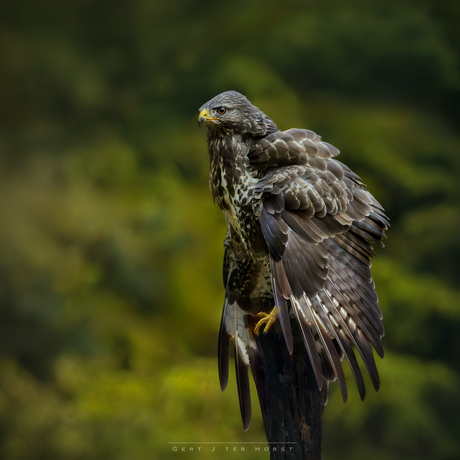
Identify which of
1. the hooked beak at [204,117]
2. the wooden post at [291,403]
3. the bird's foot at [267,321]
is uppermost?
the hooked beak at [204,117]

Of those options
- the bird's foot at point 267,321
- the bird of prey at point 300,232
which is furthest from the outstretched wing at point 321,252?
the bird's foot at point 267,321

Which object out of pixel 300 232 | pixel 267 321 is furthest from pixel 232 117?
pixel 267 321

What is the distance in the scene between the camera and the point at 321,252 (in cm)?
167

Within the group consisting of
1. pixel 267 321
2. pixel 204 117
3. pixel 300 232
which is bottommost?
pixel 267 321

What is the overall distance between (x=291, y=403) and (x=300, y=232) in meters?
0.57

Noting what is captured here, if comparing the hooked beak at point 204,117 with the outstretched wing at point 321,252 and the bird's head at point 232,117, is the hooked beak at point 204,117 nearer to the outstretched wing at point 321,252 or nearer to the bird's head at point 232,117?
the bird's head at point 232,117

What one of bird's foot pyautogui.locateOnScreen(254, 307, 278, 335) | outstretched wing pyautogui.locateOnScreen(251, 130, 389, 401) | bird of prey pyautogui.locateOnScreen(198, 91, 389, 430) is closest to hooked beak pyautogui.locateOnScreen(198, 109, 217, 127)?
bird of prey pyautogui.locateOnScreen(198, 91, 389, 430)

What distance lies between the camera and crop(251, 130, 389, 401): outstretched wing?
1.61 metres

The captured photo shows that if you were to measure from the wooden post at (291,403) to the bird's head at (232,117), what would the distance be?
0.70m

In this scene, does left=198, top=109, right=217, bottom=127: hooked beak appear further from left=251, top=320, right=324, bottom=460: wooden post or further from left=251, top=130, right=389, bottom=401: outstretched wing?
left=251, top=320, right=324, bottom=460: wooden post

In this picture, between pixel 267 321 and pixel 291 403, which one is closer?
pixel 291 403

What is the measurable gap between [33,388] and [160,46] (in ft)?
7.68

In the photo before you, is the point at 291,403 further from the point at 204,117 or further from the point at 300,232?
the point at 204,117

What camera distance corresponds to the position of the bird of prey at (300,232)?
1625mm
